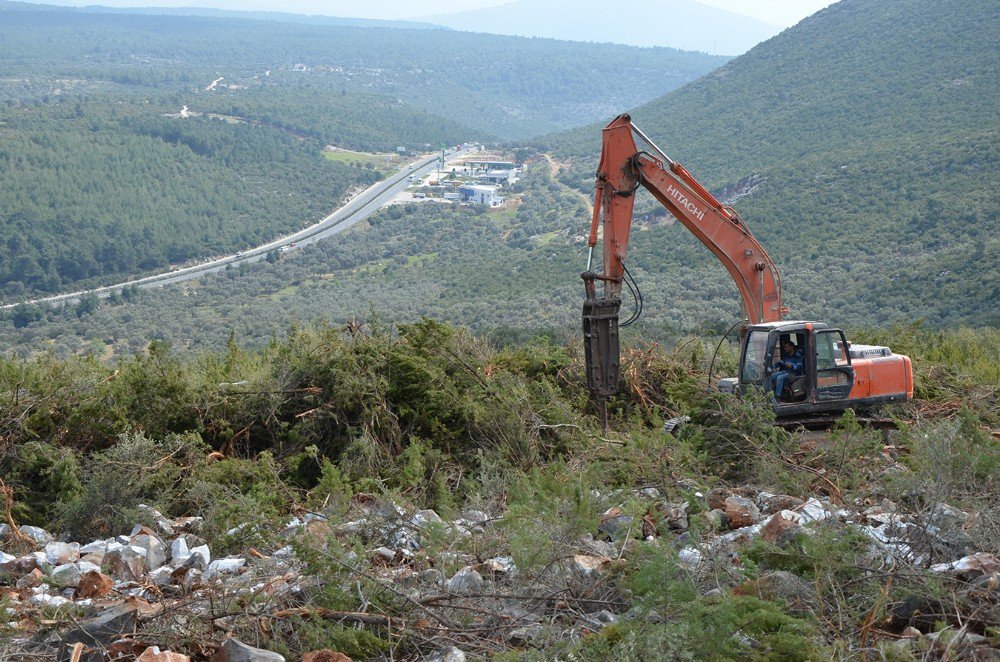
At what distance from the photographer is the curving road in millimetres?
45912

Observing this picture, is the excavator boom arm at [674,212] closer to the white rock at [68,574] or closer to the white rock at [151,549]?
the white rock at [151,549]

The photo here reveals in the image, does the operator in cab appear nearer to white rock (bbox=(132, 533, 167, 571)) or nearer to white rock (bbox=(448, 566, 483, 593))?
white rock (bbox=(448, 566, 483, 593))

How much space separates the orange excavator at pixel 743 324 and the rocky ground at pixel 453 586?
11.3ft

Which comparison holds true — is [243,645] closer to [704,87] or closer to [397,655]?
[397,655]

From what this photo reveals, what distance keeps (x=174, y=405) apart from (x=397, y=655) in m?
5.18

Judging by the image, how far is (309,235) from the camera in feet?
190

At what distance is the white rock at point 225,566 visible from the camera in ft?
18.8

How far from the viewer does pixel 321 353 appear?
9.58 meters

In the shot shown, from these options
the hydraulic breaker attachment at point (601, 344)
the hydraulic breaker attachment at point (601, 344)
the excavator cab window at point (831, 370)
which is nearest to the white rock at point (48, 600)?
the hydraulic breaker attachment at point (601, 344)

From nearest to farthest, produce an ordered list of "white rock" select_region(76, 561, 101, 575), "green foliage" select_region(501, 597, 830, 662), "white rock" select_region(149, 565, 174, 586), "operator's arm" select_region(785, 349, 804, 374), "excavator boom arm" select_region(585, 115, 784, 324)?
"green foliage" select_region(501, 597, 830, 662) → "white rock" select_region(149, 565, 174, 586) → "white rock" select_region(76, 561, 101, 575) → "operator's arm" select_region(785, 349, 804, 374) → "excavator boom arm" select_region(585, 115, 784, 324)

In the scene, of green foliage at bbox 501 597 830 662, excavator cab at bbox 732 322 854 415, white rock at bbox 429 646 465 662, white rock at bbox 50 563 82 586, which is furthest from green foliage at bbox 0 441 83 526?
excavator cab at bbox 732 322 854 415

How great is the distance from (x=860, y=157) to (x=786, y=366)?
28898 millimetres

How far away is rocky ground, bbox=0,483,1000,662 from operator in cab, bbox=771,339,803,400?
338cm

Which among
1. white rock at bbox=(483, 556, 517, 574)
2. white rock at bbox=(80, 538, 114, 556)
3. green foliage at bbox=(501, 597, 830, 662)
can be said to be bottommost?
white rock at bbox=(80, 538, 114, 556)
